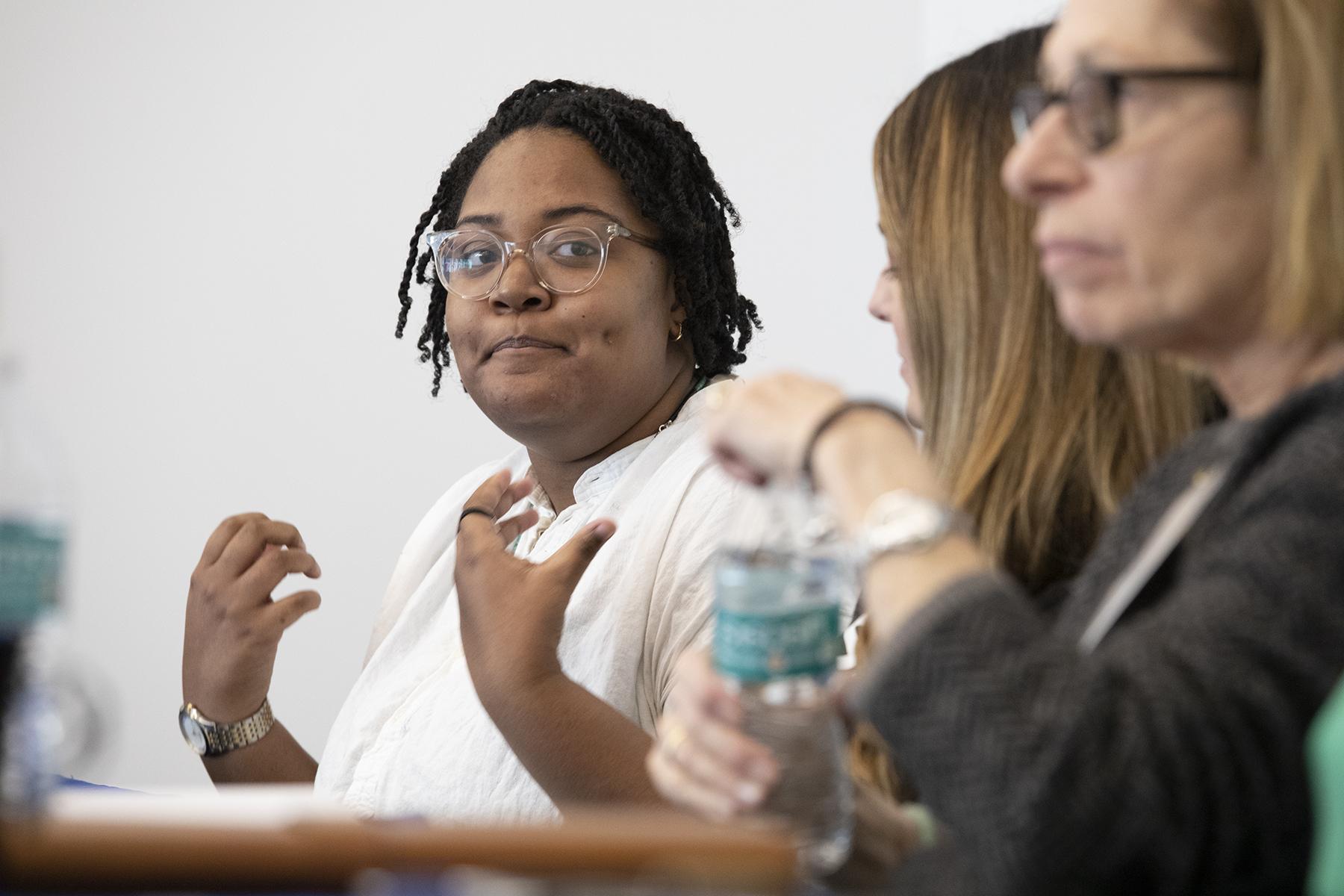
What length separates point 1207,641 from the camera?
789 mm

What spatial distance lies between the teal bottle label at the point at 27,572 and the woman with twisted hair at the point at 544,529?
753mm

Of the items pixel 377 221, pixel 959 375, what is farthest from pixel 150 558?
pixel 959 375

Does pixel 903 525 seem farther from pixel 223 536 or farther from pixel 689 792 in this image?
pixel 223 536

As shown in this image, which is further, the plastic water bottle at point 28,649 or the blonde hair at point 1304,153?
the blonde hair at point 1304,153

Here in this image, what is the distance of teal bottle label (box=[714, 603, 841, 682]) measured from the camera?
0.87 m

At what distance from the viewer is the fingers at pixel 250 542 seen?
1.93 meters

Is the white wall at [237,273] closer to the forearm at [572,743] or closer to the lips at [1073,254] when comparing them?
the forearm at [572,743]

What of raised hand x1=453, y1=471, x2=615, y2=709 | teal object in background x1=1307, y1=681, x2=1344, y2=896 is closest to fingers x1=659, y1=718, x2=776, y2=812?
teal object in background x1=1307, y1=681, x2=1344, y2=896

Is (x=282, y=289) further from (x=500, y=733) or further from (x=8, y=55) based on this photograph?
(x=500, y=733)

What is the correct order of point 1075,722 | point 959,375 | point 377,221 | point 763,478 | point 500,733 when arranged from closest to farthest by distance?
point 1075,722 → point 763,478 → point 959,375 → point 500,733 → point 377,221

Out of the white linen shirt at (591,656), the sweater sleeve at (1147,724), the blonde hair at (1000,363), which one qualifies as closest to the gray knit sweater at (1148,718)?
the sweater sleeve at (1147,724)

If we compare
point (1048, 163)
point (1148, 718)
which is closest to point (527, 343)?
point (1048, 163)

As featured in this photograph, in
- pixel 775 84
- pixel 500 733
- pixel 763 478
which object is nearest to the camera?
pixel 763 478

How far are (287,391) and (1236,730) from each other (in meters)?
3.11
